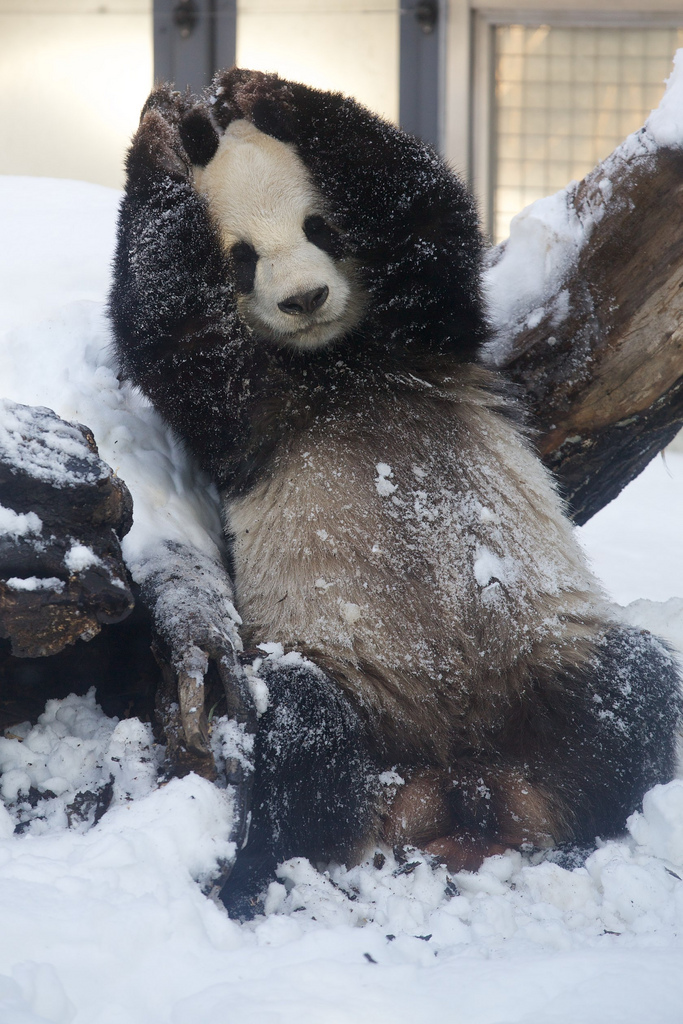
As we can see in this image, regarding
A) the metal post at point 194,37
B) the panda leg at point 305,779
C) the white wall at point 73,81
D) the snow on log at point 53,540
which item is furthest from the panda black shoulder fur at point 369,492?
the white wall at point 73,81

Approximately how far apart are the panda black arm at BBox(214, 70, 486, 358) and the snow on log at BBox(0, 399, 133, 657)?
28.9 inches

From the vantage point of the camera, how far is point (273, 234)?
5.83 feet

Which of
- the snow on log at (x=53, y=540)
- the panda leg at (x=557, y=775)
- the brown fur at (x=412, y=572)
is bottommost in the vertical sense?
the panda leg at (x=557, y=775)

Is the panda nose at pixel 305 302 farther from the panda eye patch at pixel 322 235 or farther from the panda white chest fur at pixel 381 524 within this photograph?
the panda eye patch at pixel 322 235

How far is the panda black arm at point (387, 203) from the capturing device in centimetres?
182

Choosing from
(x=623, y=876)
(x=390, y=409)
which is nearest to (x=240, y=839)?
(x=623, y=876)

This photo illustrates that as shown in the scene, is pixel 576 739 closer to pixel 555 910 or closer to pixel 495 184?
pixel 555 910

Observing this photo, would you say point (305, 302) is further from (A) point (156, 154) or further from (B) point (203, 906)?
(B) point (203, 906)

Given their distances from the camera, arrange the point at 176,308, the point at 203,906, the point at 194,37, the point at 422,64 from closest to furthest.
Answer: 1. the point at 203,906
2. the point at 176,308
3. the point at 194,37
4. the point at 422,64

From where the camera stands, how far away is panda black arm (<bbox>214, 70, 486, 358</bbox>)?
182cm

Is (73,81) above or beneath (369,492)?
above

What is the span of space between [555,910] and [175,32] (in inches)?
189

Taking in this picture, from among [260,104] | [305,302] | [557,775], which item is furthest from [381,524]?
[260,104]

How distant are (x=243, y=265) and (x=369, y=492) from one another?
1.69ft
